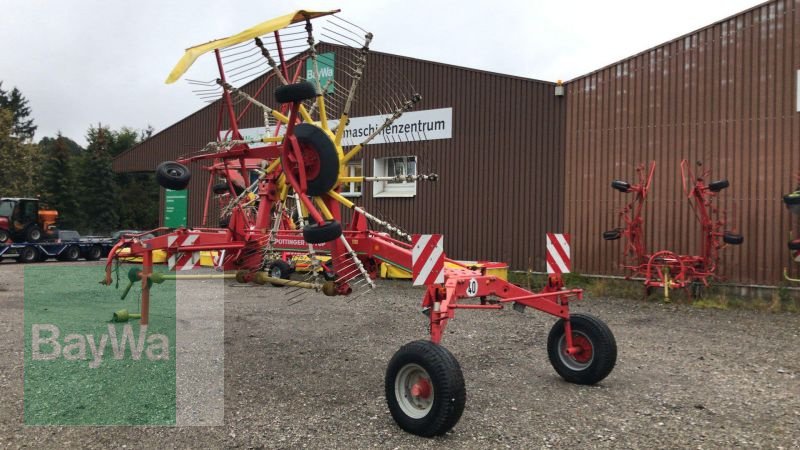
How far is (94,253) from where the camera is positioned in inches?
910

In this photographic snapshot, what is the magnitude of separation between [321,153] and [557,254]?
239cm

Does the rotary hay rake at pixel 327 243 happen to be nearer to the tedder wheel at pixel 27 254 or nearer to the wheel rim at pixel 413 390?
the wheel rim at pixel 413 390

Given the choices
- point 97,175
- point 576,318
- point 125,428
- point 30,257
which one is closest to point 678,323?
point 576,318

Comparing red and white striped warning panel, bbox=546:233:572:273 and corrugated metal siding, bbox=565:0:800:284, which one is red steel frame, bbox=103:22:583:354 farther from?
corrugated metal siding, bbox=565:0:800:284

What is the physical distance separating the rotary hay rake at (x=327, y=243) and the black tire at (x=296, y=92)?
0.01 metres

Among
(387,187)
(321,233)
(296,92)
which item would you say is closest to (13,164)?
(387,187)

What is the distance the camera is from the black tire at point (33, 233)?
21.8 m

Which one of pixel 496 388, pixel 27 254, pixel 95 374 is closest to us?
pixel 496 388

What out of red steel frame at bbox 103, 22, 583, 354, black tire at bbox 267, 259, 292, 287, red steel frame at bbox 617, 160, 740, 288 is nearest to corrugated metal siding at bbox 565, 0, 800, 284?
red steel frame at bbox 617, 160, 740, 288

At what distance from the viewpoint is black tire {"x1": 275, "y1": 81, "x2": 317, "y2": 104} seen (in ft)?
16.2

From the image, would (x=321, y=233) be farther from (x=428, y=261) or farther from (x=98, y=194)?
(x=98, y=194)

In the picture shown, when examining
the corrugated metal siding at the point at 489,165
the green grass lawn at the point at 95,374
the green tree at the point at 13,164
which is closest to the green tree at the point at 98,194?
the green tree at the point at 13,164

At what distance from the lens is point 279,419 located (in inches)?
174

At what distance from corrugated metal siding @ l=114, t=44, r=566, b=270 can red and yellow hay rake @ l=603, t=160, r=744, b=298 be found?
178cm
